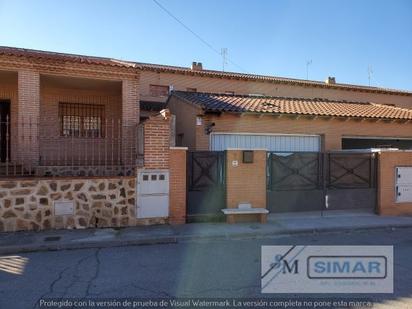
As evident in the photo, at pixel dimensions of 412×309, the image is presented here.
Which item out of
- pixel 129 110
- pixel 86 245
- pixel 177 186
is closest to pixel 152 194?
pixel 177 186

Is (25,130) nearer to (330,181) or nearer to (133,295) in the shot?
(133,295)

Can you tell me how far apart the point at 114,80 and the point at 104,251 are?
669cm

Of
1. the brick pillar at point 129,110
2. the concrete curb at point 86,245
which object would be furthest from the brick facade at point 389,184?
the brick pillar at point 129,110

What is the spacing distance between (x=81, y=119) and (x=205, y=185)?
22.1 feet

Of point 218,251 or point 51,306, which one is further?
point 218,251

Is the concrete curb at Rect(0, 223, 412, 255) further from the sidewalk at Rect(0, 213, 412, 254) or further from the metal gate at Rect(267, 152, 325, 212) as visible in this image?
the metal gate at Rect(267, 152, 325, 212)

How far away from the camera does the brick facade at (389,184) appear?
11.0 m

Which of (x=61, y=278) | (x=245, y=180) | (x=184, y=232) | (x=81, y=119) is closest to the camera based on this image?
(x=61, y=278)

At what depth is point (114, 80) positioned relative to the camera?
474 inches

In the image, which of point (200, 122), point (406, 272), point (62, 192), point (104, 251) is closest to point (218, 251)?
point (104, 251)

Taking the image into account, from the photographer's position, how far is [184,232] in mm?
8391

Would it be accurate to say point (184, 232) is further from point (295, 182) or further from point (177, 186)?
point (295, 182)

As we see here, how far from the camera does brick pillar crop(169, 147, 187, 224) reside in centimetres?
934

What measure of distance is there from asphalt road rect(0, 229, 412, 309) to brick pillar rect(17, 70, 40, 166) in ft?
15.4
